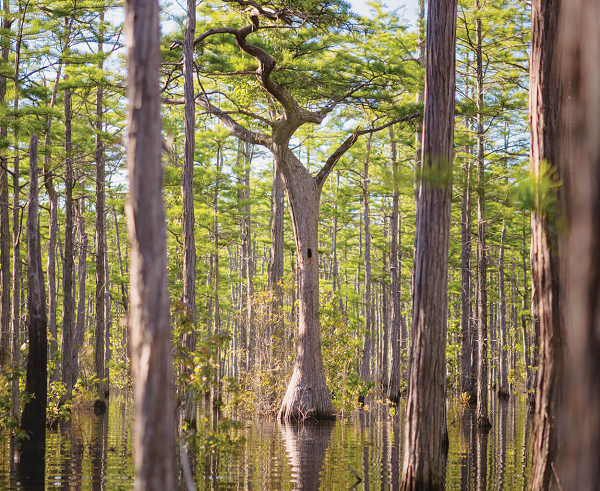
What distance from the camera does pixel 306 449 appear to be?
11266 millimetres

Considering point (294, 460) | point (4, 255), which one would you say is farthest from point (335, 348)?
point (4, 255)

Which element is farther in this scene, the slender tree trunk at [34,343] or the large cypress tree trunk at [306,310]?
the large cypress tree trunk at [306,310]

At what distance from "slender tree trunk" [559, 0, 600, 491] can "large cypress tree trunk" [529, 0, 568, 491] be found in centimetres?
206

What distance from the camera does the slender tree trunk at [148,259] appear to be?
141 inches

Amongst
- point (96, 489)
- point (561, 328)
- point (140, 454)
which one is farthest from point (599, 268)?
point (96, 489)

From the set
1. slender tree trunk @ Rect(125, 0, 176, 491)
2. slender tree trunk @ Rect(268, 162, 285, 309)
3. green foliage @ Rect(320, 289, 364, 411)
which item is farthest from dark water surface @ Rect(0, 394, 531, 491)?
slender tree trunk @ Rect(125, 0, 176, 491)

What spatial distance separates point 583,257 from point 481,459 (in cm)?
998

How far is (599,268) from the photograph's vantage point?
1707 millimetres

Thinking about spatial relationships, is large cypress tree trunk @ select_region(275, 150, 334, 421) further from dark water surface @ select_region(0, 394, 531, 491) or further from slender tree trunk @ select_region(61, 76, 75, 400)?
slender tree trunk @ select_region(61, 76, 75, 400)

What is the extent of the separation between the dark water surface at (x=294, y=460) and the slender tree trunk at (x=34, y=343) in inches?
16.3

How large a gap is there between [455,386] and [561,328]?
908 inches

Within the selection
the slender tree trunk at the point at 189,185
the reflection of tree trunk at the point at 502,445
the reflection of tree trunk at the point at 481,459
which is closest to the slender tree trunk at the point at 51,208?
the slender tree trunk at the point at 189,185

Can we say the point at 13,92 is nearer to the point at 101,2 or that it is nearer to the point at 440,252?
the point at 101,2

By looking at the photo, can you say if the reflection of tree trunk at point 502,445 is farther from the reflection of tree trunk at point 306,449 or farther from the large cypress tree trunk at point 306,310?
the large cypress tree trunk at point 306,310
